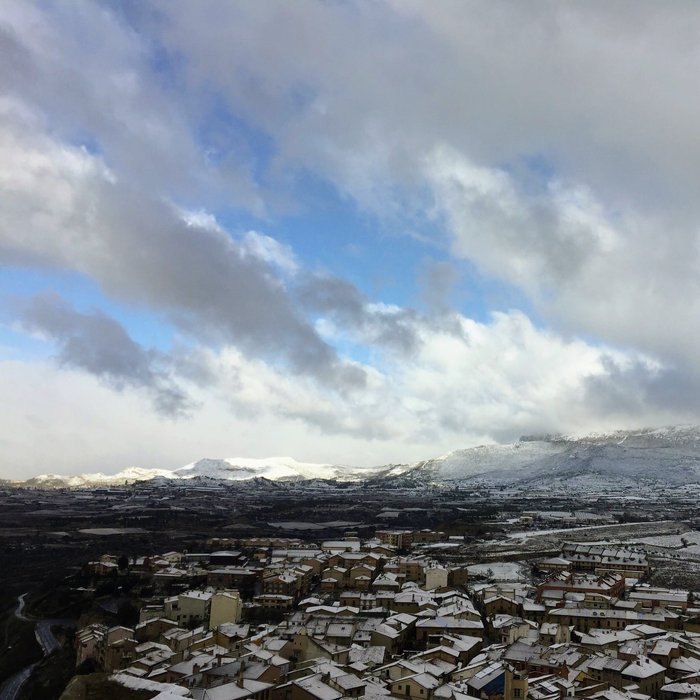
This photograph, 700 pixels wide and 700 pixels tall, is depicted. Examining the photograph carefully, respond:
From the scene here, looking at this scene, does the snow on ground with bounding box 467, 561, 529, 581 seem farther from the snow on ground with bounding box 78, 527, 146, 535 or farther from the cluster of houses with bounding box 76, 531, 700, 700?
the snow on ground with bounding box 78, 527, 146, 535

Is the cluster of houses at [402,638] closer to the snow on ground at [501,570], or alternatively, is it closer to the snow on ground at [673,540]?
the snow on ground at [501,570]

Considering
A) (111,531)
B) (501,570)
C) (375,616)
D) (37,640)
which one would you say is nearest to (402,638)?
(375,616)

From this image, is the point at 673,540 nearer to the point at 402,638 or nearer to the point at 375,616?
the point at 375,616

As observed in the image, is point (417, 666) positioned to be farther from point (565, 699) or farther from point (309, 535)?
point (309, 535)

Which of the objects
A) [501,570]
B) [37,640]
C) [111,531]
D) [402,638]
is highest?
[111,531]

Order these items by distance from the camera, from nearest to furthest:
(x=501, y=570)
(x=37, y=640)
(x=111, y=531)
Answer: (x=37, y=640) → (x=501, y=570) → (x=111, y=531)

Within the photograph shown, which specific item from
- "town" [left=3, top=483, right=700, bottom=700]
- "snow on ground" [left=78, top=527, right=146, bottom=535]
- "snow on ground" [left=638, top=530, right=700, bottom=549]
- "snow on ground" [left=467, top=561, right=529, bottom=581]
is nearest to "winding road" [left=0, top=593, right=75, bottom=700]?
"town" [left=3, top=483, right=700, bottom=700]
